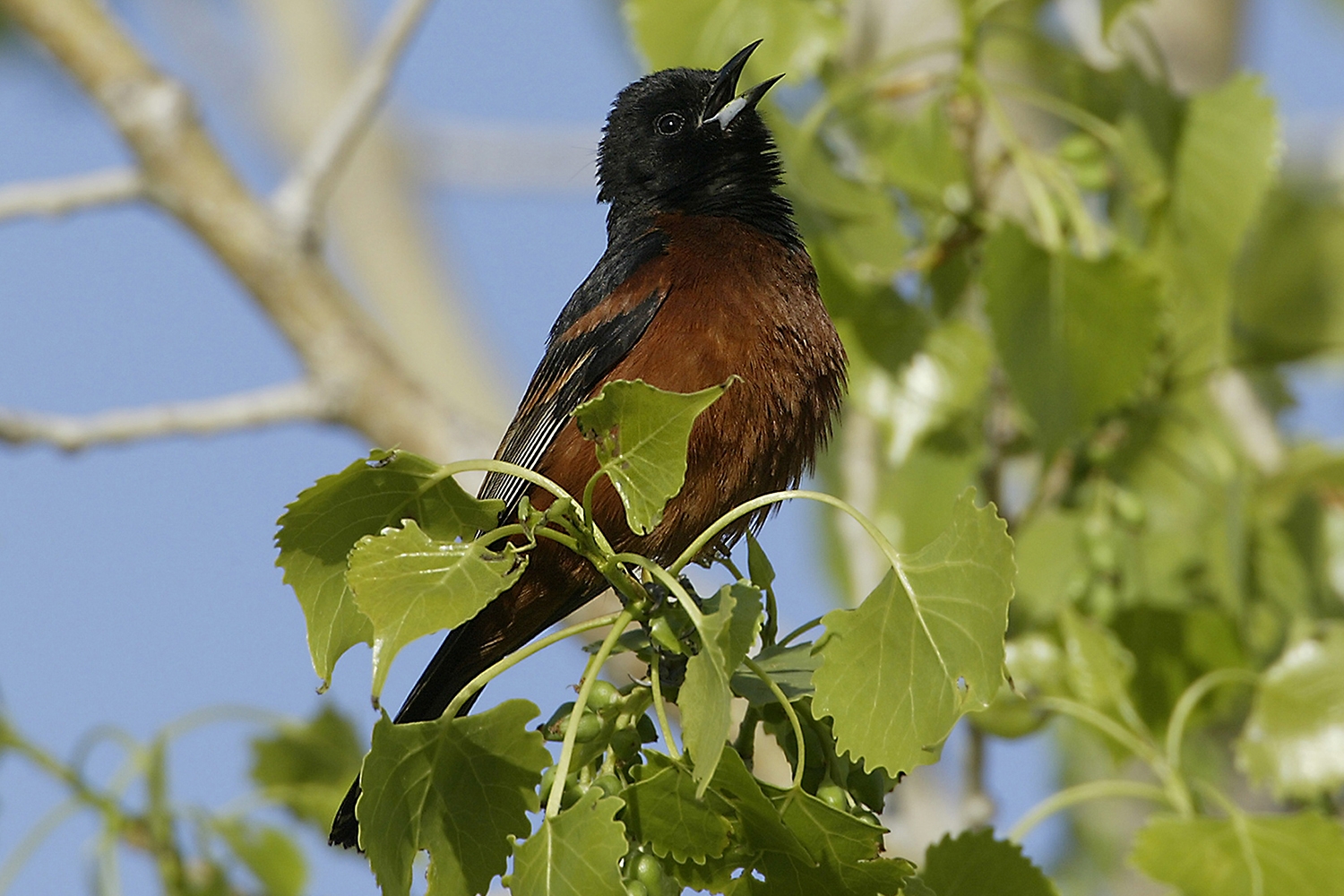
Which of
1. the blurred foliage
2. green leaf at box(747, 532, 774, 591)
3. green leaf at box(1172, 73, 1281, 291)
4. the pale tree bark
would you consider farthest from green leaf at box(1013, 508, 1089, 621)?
the pale tree bark

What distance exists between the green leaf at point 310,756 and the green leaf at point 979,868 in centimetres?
188

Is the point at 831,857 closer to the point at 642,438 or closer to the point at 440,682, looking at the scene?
the point at 642,438

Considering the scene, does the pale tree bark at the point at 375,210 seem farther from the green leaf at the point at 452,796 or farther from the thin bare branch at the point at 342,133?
the green leaf at the point at 452,796

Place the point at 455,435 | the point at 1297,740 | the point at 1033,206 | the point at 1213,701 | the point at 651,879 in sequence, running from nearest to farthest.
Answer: the point at 651,879 < the point at 1297,740 < the point at 1213,701 < the point at 1033,206 < the point at 455,435

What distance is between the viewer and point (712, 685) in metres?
1.79

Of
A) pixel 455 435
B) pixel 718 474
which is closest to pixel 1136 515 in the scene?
pixel 718 474

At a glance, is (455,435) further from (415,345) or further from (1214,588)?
(415,345)

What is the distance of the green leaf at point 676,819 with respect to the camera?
1970 millimetres

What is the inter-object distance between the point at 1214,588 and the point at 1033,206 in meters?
1.03

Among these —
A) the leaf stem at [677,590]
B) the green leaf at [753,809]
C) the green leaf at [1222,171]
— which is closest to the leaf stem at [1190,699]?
the green leaf at [1222,171]

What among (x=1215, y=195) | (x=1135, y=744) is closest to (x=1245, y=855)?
(x=1135, y=744)

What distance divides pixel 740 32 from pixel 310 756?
2.10m

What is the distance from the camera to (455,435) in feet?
13.3

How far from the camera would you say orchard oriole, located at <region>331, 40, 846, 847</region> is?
3.12 metres
